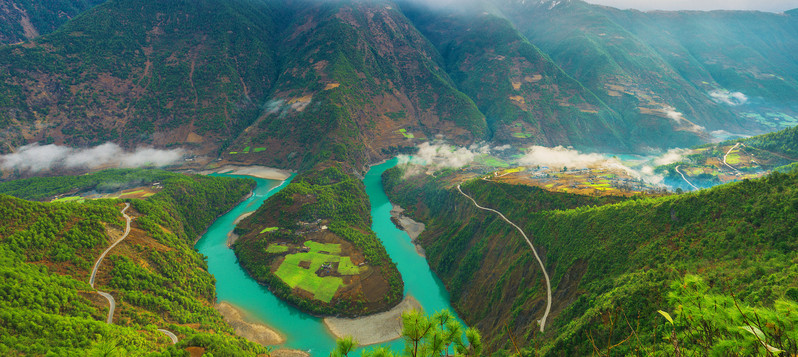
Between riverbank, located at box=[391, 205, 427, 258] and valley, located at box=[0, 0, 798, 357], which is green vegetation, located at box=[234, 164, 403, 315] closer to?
valley, located at box=[0, 0, 798, 357]

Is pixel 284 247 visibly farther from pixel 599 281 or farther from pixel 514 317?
pixel 599 281

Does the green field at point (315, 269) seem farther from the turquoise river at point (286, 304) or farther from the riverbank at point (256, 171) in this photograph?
the riverbank at point (256, 171)

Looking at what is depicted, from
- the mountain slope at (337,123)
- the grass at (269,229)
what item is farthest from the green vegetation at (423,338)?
the mountain slope at (337,123)

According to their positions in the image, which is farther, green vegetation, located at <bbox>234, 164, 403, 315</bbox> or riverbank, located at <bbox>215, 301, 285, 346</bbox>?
green vegetation, located at <bbox>234, 164, 403, 315</bbox>

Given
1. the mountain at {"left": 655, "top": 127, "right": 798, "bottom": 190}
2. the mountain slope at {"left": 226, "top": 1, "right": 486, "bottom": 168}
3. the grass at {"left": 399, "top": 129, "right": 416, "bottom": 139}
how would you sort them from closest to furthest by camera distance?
the mountain at {"left": 655, "top": 127, "right": 798, "bottom": 190} < the mountain slope at {"left": 226, "top": 1, "right": 486, "bottom": 168} < the grass at {"left": 399, "top": 129, "right": 416, "bottom": 139}

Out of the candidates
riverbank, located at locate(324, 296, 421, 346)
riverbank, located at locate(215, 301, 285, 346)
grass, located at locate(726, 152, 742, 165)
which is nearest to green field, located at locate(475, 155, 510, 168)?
grass, located at locate(726, 152, 742, 165)

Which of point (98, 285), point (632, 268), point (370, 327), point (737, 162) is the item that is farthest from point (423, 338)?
point (737, 162)
